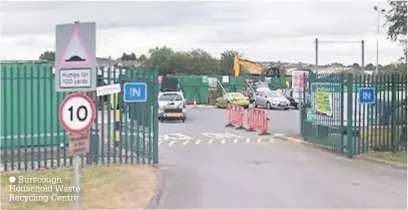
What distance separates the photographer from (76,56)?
7.82 m

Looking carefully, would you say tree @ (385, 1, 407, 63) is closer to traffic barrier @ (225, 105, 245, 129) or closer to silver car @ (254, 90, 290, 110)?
traffic barrier @ (225, 105, 245, 129)

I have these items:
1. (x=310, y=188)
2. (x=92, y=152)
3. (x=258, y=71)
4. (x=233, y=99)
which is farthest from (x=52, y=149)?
(x=258, y=71)

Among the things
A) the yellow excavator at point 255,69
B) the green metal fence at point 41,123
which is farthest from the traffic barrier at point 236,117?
the yellow excavator at point 255,69

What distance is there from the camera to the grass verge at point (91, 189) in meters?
10.8

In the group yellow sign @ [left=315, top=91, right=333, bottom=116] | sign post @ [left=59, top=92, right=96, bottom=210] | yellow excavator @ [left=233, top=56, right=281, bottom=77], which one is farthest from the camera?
yellow excavator @ [left=233, top=56, right=281, bottom=77]

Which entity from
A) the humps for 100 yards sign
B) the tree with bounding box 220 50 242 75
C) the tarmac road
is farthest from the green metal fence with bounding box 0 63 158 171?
the tree with bounding box 220 50 242 75

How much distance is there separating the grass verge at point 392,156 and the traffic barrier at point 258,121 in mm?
9486

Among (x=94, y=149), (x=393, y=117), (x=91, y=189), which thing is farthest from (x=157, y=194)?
(x=393, y=117)

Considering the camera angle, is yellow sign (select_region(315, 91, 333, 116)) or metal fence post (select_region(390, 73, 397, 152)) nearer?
metal fence post (select_region(390, 73, 397, 152))

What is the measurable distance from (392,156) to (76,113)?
12.4 m

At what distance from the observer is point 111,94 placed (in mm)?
15547

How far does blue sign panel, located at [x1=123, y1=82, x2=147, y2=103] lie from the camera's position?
15.9m

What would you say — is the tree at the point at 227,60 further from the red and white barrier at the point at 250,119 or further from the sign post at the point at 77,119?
the sign post at the point at 77,119

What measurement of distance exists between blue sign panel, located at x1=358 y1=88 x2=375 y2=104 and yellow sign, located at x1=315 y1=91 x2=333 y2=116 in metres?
1.57
